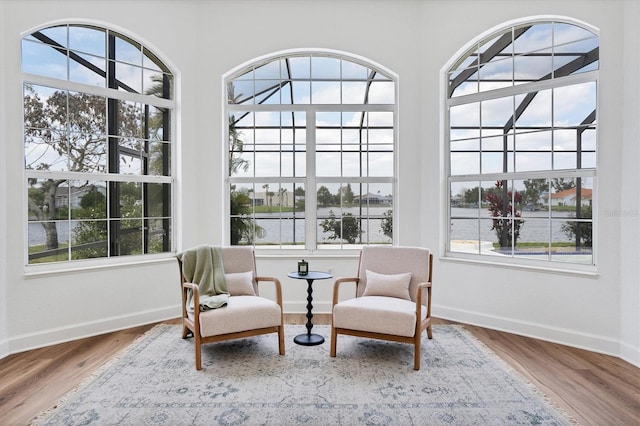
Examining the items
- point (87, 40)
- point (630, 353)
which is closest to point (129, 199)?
point (87, 40)

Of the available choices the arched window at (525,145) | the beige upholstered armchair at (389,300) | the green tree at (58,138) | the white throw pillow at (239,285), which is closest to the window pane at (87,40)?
the green tree at (58,138)

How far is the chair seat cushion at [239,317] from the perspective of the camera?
3.24 meters

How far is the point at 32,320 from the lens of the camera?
3.69 m

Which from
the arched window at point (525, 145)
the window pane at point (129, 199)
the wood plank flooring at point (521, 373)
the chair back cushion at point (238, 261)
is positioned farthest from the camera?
the window pane at point (129, 199)

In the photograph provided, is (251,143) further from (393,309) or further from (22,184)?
(393,309)

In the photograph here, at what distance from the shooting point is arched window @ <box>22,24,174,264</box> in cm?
382

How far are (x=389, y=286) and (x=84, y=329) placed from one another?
9.47 ft

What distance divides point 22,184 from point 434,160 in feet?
13.1

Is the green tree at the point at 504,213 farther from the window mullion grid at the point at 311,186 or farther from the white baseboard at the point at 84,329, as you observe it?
the white baseboard at the point at 84,329

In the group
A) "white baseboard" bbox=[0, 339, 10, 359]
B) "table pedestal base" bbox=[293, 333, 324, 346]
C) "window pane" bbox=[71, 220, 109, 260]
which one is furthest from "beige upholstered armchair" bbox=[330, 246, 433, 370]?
"white baseboard" bbox=[0, 339, 10, 359]

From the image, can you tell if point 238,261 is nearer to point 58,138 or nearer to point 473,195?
point 58,138

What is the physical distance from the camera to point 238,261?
13.1 feet

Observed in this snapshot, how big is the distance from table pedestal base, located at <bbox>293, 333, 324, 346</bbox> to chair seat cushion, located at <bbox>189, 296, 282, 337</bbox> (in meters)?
0.43

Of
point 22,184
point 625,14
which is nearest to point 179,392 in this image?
point 22,184
